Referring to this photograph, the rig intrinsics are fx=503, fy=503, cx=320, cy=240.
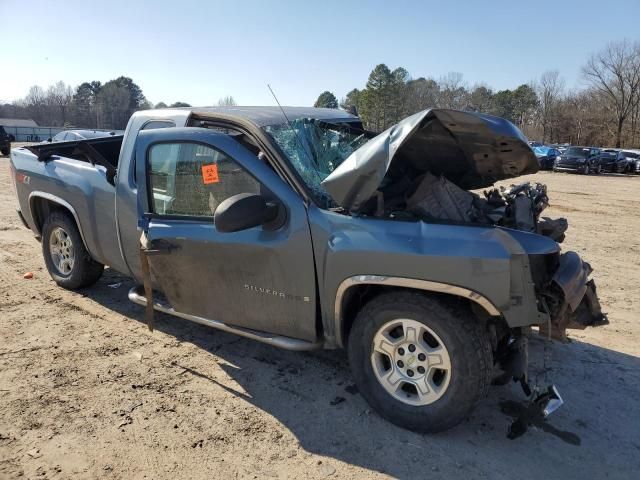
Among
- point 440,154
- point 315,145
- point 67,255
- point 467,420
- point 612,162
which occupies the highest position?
point 315,145

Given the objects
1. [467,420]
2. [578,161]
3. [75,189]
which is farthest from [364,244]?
[578,161]

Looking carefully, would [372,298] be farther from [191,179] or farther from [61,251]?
[61,251]

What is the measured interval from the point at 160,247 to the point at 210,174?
0.72m

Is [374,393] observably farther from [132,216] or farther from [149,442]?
[132,216]

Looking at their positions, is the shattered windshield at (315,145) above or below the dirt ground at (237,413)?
above

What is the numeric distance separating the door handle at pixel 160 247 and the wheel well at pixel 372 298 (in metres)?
1.40

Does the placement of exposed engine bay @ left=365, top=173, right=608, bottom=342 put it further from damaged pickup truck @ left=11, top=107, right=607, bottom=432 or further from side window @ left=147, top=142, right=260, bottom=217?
side window @ left=147, top=142, right=260, bottom=217

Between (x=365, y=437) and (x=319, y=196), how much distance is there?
5.09 ft

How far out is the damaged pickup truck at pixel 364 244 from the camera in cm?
291

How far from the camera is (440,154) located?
12.7 feet

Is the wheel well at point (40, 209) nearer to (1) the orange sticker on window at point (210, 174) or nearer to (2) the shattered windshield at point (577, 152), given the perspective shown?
(1) the orange sticker on window at point (210, 174)

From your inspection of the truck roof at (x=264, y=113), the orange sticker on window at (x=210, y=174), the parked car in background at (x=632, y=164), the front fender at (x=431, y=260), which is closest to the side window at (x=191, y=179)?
the orange sticker on window at (x=210, y=174)

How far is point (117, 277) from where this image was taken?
20.3ft

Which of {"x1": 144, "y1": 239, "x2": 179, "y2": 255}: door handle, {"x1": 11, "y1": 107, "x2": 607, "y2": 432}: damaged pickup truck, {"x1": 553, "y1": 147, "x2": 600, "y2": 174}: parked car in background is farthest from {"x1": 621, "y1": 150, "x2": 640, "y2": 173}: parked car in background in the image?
{"x1": 144, "y1": 239, "x2": 179, "y2": 255}: door handle
